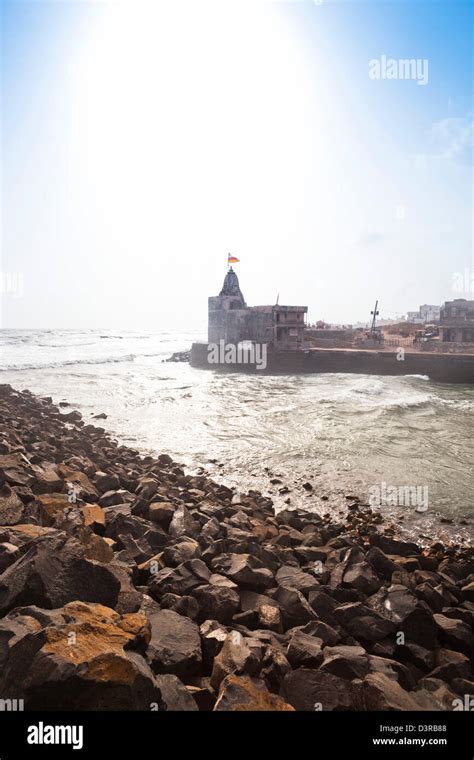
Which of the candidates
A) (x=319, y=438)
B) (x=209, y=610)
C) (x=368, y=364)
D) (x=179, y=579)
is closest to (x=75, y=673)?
(x=209, y=610)

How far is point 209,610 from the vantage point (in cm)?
305

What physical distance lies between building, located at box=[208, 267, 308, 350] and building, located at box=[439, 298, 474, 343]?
13.3 metres

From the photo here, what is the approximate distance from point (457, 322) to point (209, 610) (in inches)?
1813

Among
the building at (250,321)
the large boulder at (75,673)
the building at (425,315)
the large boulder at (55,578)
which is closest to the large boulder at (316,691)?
the large boulder at (75,673)

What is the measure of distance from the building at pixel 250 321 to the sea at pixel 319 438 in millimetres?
9391

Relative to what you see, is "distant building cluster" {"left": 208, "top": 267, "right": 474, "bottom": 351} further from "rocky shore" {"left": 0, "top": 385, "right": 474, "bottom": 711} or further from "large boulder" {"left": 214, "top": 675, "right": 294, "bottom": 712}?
"large boulder" {"left": 214, "top": 675, "right": 294, "bottom": 712}

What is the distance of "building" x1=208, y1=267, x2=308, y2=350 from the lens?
31578 millimetres

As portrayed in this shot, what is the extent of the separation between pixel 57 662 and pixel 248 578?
1.89 metres

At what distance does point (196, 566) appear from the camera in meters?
3.49

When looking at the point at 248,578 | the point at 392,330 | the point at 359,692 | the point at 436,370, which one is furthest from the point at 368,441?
the point at 392,330

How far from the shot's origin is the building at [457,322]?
33.2 meters

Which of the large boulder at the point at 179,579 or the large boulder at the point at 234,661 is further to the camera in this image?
the large boulder at the point at 179,579

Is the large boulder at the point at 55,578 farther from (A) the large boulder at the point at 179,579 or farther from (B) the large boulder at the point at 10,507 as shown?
(B) the large boulder at the point at 10,507

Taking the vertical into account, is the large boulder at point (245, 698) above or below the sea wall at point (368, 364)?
below
